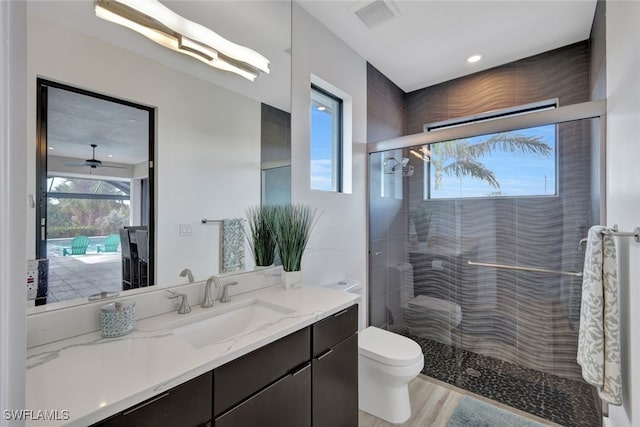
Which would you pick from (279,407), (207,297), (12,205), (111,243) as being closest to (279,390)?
(279,407)

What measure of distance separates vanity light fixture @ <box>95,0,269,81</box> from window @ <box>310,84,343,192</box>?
58 centimetres

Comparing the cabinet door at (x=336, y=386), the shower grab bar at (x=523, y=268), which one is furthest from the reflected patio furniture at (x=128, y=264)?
the shower grab bar at (x=523, y=268)

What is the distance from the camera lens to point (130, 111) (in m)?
1.24

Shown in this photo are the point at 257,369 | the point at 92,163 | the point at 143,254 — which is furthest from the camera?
the point at 143,254

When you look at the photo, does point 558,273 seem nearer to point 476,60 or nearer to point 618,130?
point 618,130

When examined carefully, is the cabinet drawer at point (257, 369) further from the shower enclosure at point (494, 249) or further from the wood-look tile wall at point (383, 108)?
the wood-look tile wall at point (383, 108)

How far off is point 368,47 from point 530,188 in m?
1.75

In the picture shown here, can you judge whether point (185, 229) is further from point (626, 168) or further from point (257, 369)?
point (626, 168)

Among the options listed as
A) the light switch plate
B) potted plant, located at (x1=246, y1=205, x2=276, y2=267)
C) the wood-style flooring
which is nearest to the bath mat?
the wood-style flooring

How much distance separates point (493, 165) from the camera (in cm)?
230

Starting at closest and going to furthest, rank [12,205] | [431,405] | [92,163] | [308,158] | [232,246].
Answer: [12,205]
[92,163]
[232,246]
[431,405]
[308,158]

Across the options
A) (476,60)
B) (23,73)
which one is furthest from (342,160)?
(23,73)

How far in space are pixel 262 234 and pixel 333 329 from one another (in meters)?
0.71

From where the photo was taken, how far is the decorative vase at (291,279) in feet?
5.70
